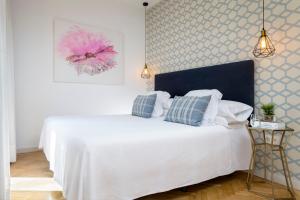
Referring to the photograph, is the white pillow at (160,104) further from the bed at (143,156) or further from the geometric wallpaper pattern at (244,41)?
the bed at (143,156)

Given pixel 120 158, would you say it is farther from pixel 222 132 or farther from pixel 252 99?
pixel 252 99

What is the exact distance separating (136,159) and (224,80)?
174cm

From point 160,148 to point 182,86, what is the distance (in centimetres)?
187

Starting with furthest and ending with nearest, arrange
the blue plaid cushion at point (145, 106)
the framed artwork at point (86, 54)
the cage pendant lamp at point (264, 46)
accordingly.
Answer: the framed artwork at point (86, 54) < the blue plaid cushion at point (145, 106) < the cage pendant lamp at point (264, 46)

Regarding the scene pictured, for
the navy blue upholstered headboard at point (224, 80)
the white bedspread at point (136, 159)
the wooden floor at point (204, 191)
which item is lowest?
the wooden floor at point (204, 191)

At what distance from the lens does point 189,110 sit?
235 centimetres

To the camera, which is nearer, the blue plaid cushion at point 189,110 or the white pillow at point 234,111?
the blue plaid cushion at point 189,110

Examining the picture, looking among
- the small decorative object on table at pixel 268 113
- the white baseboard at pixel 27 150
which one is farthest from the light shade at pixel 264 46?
the white baseboard at pixel 27 150

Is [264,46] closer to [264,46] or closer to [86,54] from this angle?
[264,46]

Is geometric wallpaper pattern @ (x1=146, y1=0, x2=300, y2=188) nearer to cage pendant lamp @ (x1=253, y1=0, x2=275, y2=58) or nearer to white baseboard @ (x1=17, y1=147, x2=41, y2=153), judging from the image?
cage pendant lamp @ (x1=253, y1=0, x2=275, y2=58)

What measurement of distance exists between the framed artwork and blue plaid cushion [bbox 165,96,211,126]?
6.70ft

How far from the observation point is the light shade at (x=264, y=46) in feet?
7.36

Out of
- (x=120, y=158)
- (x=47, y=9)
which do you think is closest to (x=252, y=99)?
(x=120, y=158)

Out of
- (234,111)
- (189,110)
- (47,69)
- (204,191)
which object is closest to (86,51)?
(47,69)
